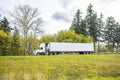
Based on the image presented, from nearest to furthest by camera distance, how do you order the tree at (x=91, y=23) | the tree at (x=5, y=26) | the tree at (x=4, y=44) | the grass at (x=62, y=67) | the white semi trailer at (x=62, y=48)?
the grass at (x=62, y=67), the white semi trailer at (x=62, y=48), the tree at (x=4, y=44), the tree at (x=5, y=26), the tree at (x=91, y=23)

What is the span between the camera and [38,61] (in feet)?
138

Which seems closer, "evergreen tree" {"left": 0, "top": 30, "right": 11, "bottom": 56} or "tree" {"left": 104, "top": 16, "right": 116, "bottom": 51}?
"evergreen tree" {"left": 0, "top": 30, "right": 11, "bottom": 56}

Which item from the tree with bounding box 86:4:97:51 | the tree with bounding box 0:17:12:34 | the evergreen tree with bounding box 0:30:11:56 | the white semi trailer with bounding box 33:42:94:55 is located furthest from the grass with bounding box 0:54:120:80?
the tree with bounding box 86:4:97:51

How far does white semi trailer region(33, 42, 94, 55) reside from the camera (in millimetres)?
63981

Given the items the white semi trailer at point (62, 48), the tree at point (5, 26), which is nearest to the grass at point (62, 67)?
the white semi trailer at point (62, 48)

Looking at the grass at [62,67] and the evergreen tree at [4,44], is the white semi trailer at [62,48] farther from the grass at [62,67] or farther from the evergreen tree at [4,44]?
the grass at [62,67]

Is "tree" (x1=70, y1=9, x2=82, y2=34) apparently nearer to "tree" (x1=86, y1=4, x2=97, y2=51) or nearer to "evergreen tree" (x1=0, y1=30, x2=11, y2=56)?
"tree" (x1=86, y1=4, x2=97, y2=51)

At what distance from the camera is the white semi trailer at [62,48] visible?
64.0 metres

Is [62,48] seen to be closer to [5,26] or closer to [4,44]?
[4,44]

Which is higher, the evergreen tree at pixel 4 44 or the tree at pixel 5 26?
the tree at pixel 5 26

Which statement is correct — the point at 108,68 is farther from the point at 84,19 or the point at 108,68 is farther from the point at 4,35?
the point at 84,19

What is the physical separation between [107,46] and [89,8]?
17.7 m

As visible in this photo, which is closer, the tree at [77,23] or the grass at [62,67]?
the grass at [62,67]

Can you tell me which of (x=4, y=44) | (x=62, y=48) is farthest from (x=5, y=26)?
(x=62, y=48)
